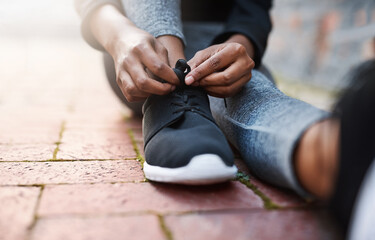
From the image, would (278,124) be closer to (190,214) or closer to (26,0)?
(190,214)

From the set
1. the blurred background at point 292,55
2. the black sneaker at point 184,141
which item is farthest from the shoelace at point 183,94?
the blurred background at point 292,55

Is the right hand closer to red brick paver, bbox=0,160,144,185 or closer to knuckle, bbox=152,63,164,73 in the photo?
knuckle, bbox=152,63,164,73

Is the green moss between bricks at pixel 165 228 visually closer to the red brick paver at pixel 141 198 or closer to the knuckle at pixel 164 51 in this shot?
the red brick paver at pixel 141 198

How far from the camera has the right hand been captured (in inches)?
40.2

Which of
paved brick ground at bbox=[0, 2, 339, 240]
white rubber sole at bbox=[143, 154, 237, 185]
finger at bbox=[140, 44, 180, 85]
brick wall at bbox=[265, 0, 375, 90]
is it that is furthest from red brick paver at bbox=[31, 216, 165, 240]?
brick wall at bbox=[265, 0, 375, 90]

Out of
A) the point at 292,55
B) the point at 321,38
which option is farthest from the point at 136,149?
A: the point at 292,55

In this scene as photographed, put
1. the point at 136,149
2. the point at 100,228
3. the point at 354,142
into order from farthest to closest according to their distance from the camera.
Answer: the point at 136,149 → the point at 100,228 → the point at 354,142

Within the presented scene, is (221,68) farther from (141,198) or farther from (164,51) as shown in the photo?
(141,198)

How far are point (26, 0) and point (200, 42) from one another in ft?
10.0

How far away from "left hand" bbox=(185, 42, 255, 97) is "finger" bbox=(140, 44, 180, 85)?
70 millimetres

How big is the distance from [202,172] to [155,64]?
311 mm

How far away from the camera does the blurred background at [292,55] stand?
265cm

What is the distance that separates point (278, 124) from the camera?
950 millimetres

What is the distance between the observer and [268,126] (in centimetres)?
99
